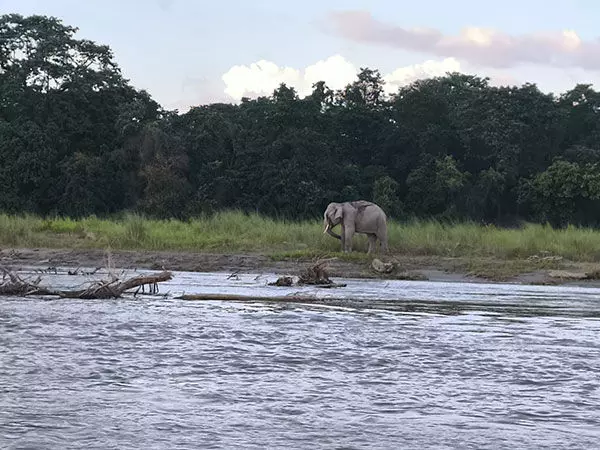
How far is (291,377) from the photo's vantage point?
26.0 ft

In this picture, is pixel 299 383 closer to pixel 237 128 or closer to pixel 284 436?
pixel 284 436

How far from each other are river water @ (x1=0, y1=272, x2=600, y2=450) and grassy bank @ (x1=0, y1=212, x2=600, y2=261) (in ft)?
37.2

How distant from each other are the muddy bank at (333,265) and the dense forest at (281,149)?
18298mm

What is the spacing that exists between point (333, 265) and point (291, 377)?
14405 mm

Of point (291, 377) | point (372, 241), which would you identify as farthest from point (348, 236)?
point (291, 377)

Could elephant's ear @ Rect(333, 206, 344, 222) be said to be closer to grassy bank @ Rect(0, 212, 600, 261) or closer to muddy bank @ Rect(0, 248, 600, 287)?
grassy bank @ Rect(0, 212, 600, 261)

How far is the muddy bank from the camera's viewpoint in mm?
21188

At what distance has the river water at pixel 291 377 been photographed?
19.7 ft

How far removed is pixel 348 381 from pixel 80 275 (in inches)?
498

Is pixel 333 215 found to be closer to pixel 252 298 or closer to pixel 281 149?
pixel 252 298

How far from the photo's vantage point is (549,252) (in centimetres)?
2452

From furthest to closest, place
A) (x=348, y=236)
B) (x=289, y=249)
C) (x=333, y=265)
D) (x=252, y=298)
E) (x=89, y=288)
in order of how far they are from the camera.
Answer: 1. (x=348, y=236)
2. (x=289, y=249)
3. (x=333, y=265)
4. (x=252, y=298)
5. (x=89, y=288)

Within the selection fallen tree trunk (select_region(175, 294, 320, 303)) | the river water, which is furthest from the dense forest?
the river water

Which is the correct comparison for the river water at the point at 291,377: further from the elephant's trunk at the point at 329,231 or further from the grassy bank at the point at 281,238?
the elephant's trunk at the point at 329,231
